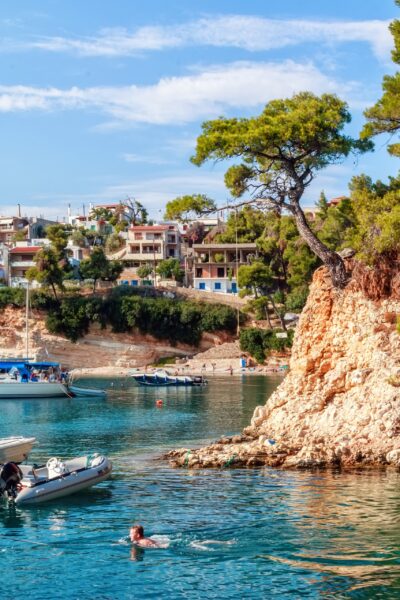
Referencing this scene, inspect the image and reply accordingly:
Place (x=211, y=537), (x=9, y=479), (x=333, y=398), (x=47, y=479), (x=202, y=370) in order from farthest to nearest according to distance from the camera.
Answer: (x=202, y=370)
(x=333, y=398)
(x=47, y=479)
(x=9, y=479)
(x=211, y=537)

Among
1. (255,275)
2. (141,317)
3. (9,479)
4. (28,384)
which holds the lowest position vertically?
(28,384)

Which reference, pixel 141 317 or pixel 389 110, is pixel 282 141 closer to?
pixel 389 110

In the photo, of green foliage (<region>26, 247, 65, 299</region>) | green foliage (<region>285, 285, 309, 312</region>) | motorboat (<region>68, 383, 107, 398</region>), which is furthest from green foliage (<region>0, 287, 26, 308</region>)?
green foliage (<region>285, 285, 309, 312</region>)

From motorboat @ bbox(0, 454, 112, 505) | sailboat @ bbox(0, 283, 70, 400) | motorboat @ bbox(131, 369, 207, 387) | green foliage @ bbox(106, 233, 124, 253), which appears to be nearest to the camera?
motorboat @ bbox(0, 454, 112, 505)

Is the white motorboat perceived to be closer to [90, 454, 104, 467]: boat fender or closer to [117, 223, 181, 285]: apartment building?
[90, 454, 104, 467]: boat fender

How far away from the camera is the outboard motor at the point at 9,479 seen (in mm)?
24625

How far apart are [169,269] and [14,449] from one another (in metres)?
78.4

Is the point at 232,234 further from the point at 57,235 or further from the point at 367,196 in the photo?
the point at 367,196

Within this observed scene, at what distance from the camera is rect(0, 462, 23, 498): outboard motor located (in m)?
24.6

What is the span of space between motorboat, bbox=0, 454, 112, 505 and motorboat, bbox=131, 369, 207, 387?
47.4 m

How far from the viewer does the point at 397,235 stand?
2888 cm

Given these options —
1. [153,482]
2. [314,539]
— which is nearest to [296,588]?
[314,539]

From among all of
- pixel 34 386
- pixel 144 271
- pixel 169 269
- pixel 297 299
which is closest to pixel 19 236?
pixel 144 271

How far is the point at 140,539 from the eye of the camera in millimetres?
19578
